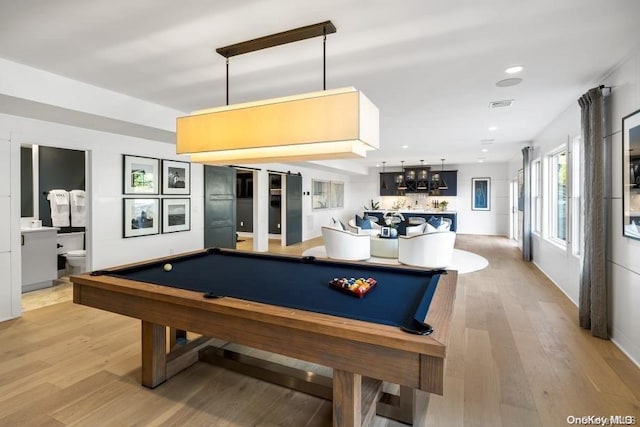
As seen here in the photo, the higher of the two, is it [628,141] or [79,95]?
[79,95]

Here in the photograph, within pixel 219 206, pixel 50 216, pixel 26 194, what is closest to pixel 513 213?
pixel 219 206

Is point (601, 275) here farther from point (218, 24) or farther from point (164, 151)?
point (164, 151)

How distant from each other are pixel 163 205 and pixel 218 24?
376cm

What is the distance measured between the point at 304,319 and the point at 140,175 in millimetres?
4532

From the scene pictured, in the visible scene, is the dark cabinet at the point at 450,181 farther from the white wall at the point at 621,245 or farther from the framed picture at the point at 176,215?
the framed picture at the point at 176,215

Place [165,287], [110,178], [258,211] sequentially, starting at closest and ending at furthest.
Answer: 1. [165,287]
2. [110,178]
3. [258,211]

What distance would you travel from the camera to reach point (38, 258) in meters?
4.79

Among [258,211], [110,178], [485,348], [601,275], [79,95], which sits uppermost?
[79,95]

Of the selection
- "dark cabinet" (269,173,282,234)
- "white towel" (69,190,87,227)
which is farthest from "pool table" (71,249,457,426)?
"dark cabinet" (269,173,282,234)

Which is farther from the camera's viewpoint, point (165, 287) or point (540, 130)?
point (540, 130)

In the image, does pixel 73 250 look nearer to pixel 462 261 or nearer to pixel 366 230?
pixel 366 230

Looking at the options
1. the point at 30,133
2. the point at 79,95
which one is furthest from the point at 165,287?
the point at 30,133

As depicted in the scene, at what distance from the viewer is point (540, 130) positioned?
232 inches

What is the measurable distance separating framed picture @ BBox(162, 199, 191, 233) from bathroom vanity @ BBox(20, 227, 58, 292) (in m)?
1.57
